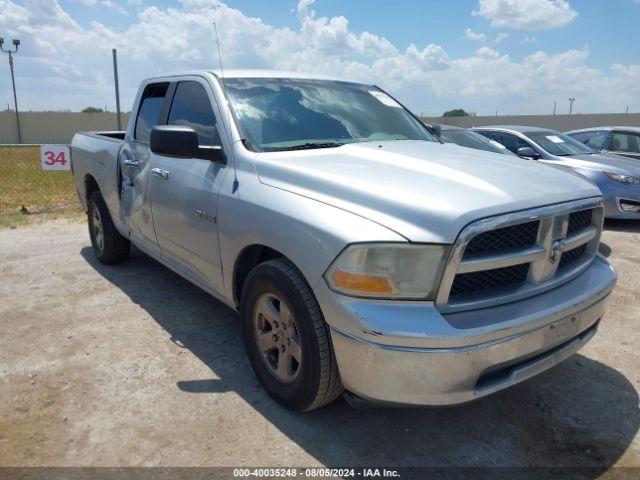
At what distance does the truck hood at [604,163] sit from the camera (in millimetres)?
7691

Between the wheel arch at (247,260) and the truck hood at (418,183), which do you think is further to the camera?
the wheel arch at (247,260)

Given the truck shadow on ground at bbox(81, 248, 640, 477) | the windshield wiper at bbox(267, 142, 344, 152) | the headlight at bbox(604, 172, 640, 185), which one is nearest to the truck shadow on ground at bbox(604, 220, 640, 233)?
the headlight at bbox(604, 172, 640, 185)

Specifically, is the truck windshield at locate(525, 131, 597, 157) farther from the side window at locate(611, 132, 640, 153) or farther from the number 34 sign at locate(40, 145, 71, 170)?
the number 34 sign at locate(40, 145, 71, 170)

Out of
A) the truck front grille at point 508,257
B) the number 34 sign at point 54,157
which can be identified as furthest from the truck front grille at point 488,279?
the number 34 sign at point 54,157

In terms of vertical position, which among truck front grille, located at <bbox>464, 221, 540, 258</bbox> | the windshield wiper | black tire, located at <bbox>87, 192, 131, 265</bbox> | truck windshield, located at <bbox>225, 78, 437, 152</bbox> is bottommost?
black tire, located at <bbox>87, 192, 131, 265</bbox>

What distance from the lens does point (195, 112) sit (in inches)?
147

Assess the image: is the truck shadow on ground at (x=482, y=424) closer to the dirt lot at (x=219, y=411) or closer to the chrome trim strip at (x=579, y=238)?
the dirt lot at (x=219, y=411)

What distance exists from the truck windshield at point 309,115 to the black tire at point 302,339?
85cm

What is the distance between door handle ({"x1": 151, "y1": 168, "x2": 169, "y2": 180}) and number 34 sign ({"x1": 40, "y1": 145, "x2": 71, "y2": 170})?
17.2 ft

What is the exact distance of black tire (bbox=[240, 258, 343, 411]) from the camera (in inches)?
97.8

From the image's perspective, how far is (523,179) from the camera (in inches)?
106

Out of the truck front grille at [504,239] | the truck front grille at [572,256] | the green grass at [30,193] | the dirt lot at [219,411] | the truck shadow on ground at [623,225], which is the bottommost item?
the dirt lot at [219,411]

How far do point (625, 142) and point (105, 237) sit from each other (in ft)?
32.1

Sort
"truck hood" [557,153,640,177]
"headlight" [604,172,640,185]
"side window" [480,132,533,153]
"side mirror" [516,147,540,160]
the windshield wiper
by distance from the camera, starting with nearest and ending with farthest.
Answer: the windshield wiper → "headlight" [604,172,640,185] → "truck hood" [557,153,640,177] → "side mirror" [516,147,540,160] → "side window" [480,132,533,153]
